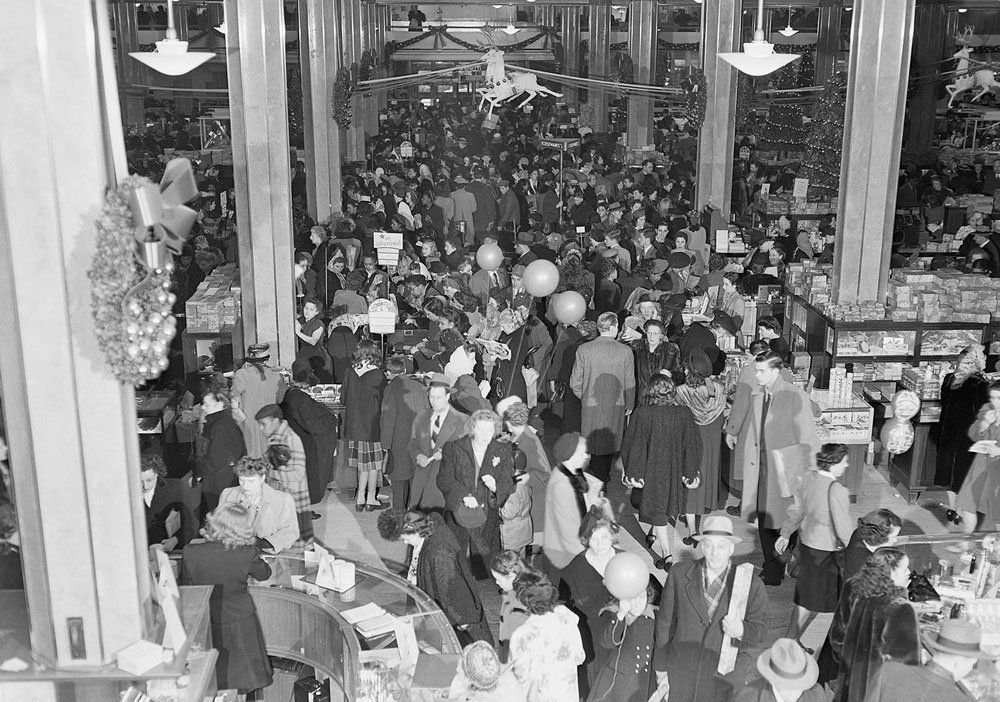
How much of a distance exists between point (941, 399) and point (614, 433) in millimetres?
2340

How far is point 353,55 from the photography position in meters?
22.4

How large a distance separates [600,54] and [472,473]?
21.7 metres

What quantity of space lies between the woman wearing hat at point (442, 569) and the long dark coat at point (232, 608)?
2.40 ft

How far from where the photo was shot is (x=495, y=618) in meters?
6.48

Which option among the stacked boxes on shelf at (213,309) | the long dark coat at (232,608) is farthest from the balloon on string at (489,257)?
the long dark coat at (232,608)

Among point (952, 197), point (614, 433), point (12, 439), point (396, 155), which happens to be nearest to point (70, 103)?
point (12, 439)

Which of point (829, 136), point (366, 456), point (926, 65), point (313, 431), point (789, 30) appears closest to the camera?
point (313, 431)

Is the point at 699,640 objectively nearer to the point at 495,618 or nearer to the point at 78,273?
the point at 495,618

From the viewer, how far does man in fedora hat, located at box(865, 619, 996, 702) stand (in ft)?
13.0

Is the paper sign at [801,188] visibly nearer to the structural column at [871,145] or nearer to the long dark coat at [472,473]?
the structural column at [871,145]

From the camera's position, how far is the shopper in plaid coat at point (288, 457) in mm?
6332

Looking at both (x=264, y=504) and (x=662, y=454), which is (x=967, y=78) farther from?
(x=264, y=504)

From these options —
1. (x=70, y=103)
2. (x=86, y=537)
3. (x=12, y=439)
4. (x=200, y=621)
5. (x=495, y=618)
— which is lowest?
(x=495, y=618)

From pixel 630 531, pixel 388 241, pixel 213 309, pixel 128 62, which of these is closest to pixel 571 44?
pixel 128 62
